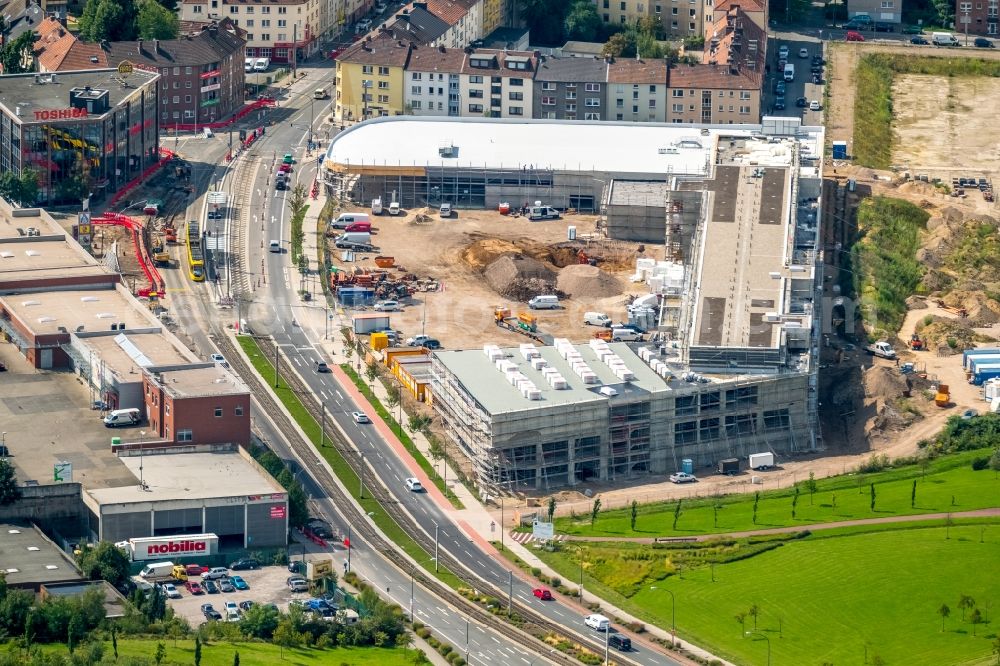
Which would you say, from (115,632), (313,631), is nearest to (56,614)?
(115,632)

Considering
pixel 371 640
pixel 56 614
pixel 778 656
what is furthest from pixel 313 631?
pixel 778 656

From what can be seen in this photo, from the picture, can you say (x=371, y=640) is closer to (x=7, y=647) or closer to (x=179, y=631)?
(x=179, y=631)

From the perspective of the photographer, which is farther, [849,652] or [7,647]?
[849,652]

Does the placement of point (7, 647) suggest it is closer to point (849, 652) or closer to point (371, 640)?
point (371, 640)

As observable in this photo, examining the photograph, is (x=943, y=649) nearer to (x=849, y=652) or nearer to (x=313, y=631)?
(x=849, y=652)
